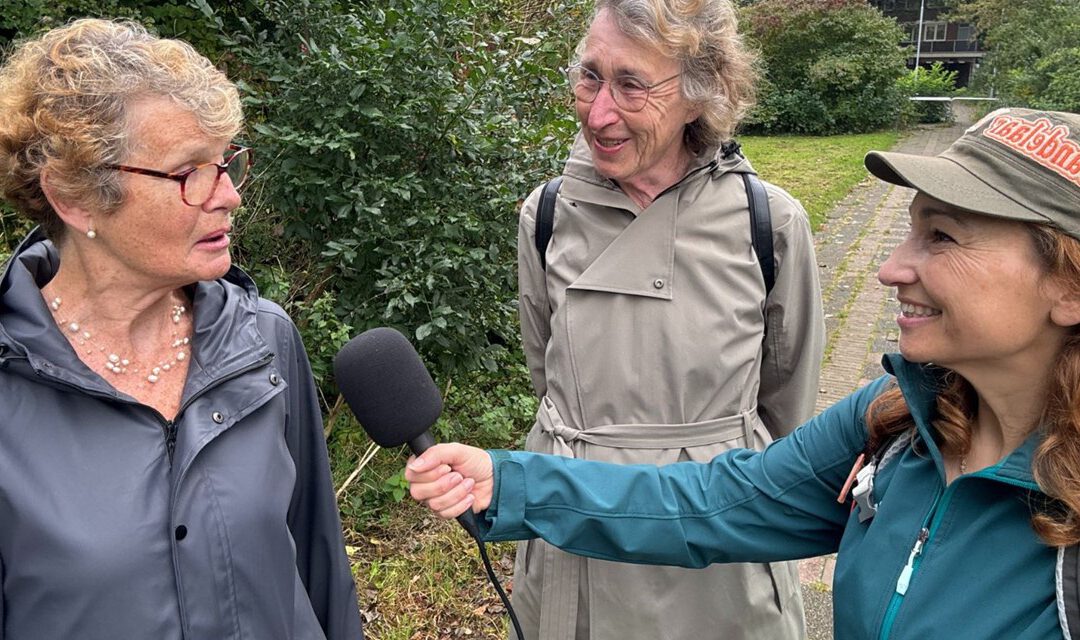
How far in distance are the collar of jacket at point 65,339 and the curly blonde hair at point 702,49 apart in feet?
3.77

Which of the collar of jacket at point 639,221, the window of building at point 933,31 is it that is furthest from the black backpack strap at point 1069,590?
the window of building at point 933,31

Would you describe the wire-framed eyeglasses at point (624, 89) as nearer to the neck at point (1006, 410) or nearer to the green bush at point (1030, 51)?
the neck at point (1006, 410)

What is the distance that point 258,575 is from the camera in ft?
6.30

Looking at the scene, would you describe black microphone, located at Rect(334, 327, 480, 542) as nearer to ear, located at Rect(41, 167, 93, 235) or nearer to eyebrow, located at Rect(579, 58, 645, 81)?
ear, located at Rect(41, 167, 93, 235)

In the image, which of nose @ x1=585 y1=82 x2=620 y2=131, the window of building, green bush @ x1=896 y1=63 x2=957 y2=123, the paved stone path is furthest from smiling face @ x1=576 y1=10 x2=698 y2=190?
the window of building

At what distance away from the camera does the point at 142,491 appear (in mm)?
1781

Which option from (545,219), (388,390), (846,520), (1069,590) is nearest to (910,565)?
(1069,590)

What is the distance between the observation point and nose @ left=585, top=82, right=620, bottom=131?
2352 millimetres

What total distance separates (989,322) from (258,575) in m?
1.51

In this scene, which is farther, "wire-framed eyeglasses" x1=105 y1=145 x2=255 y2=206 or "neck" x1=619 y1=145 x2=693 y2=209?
"neck" x1=619 y1=145 x2=693 y2=209

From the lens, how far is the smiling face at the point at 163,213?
74.4 inches

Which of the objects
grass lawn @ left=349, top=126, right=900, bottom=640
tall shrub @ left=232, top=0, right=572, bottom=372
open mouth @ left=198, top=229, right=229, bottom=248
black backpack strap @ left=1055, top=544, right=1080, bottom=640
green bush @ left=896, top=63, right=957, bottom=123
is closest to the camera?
black backpack strap @ left=1055, top=544, right=1080, bottom=640

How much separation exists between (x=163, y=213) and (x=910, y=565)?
1626 mm

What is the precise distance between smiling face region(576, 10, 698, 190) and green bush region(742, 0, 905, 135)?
22997 mm
